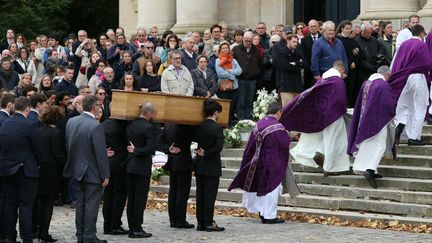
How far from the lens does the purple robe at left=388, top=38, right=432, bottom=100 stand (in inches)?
769

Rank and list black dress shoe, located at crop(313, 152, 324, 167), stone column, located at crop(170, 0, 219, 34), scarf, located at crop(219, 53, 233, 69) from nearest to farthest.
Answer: black dress shoe, located at crop(313, 152, 324, 167), scarf, located at crop(219, 53, 233, 69), stone column, located at crop(170, 0, 219, 34)

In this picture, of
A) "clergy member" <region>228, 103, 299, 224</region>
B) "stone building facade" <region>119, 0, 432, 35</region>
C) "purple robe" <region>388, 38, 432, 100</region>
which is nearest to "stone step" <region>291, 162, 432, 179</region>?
"purple robe" <region>388, 38, 432, 100</region>

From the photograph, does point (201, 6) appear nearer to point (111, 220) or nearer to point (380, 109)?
point (380, 109)

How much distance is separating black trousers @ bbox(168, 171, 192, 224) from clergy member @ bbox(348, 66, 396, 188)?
279cm

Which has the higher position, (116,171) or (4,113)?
(4,113)

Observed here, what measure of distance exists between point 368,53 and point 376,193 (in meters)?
4.54

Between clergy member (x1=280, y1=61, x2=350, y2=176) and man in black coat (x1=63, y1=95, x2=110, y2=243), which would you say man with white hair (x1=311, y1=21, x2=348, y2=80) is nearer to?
clergy member (x1=280, y1=61, x2=350, y2=176)

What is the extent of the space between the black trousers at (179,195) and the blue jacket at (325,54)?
472cm

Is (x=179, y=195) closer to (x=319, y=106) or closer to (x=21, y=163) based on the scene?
(x=21, y=163)

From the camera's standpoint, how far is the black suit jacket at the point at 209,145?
16766mm

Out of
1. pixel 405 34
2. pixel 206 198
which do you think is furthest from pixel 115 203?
pixel 405 34

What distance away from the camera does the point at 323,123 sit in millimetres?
19109

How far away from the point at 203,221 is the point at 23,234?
272 cm

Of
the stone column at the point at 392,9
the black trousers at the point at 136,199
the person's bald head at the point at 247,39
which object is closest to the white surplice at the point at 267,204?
the black trousers at the point at 136,199
